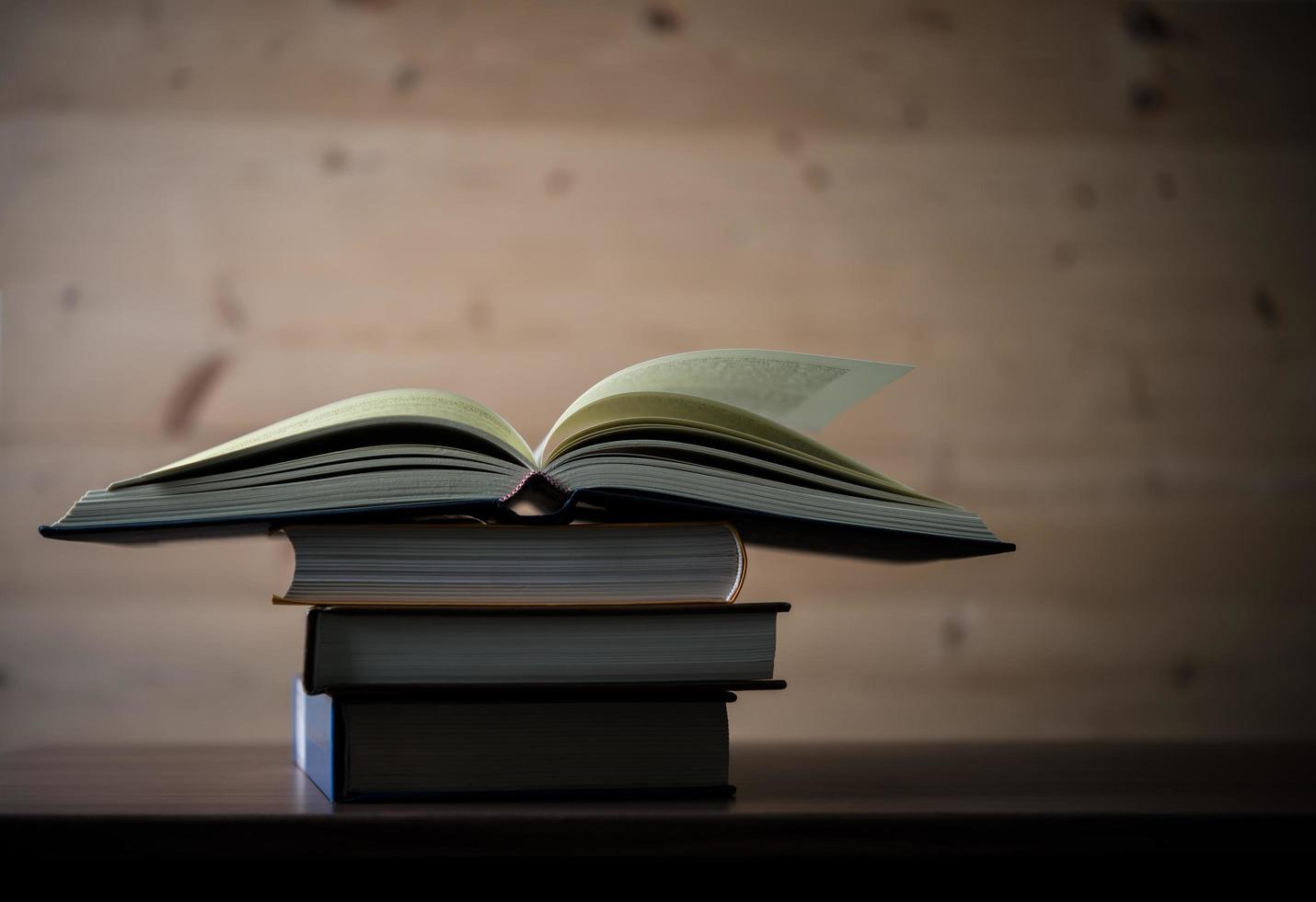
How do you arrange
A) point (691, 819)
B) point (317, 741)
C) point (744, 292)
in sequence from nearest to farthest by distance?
point (691, 819) < point (317, 741) < point (744, 292)

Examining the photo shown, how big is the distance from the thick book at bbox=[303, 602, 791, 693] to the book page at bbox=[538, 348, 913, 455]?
102mm

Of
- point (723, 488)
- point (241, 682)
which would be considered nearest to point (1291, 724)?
point (723, 488)

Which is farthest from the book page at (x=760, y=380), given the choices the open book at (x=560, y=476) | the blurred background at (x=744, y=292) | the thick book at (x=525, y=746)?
the blurred background at (x=744, y=292)

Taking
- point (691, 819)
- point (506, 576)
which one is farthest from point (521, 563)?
point (691, 819)

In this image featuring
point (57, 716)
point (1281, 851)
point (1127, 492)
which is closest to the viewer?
point (1281, 851)

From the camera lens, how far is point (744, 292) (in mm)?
1257

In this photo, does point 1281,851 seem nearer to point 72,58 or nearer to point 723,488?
point 723,488

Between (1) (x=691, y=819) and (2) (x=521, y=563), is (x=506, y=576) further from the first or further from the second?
(1) (x=691, y=819)

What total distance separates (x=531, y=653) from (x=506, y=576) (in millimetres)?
37

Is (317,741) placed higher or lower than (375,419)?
lower

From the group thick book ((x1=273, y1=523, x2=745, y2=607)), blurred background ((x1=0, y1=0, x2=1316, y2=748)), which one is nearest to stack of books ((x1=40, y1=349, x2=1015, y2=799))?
thick book ((x1=273, y1=523, x2=745, y2=607))

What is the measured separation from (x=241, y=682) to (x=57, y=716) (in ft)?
0.66

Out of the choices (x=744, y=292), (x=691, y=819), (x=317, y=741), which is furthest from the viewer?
(x=744, y=292)

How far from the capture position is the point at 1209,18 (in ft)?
4.41
